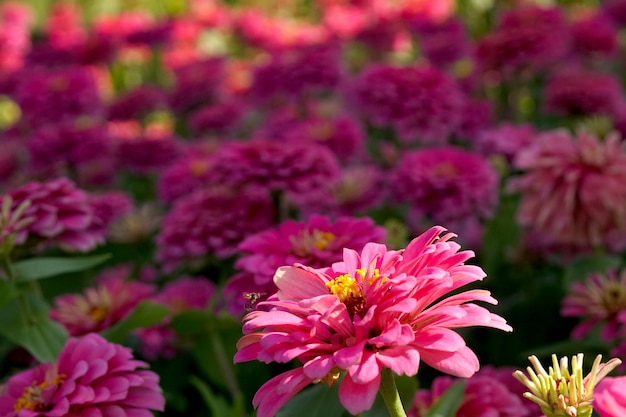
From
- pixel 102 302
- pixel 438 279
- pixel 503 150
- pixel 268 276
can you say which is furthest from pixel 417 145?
pixel 438 279

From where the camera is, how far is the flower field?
0.58 metres

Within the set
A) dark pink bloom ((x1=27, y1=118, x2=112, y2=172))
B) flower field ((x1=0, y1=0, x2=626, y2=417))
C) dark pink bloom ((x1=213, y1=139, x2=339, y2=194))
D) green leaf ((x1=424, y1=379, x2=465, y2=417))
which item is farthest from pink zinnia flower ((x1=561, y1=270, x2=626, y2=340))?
dark pink bloom ((x1=27, y1=118, x2=112, y2=172))

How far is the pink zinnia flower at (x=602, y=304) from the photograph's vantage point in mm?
950

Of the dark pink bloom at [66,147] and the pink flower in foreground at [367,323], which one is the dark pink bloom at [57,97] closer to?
the dark pink bloom at [66,147]

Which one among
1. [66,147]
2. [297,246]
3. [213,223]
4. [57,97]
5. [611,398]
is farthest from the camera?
[57,97]

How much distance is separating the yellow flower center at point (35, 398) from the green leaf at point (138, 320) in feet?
0.62

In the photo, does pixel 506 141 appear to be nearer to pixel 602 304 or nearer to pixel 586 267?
pixel 586 267

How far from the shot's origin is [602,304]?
967 millimetres

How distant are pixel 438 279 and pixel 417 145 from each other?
1183mm

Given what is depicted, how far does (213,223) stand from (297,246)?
29 cm

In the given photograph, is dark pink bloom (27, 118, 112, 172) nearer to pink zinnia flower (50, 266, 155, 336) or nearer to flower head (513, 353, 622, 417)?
pink zinnia flower (50, 266, 155, 336)

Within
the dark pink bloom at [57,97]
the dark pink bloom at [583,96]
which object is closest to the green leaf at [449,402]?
the dark pink bloom at [583,96]

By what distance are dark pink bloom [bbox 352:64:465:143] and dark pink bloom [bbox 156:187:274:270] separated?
0.39m

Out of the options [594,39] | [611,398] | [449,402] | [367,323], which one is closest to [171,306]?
[449,402]
